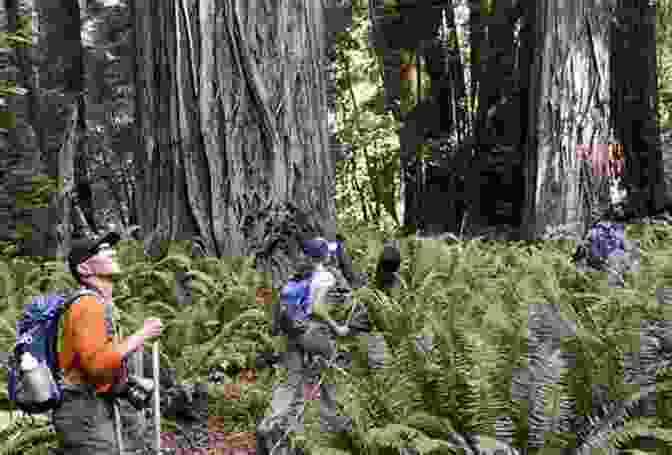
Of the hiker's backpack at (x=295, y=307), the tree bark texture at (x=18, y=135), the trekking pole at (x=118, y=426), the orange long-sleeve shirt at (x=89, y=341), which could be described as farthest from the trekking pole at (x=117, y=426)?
the tree bark texture at (x=18, y=135)

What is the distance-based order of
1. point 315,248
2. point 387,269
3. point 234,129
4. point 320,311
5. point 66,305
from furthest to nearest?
point 234,129, point 387,269, point 315,248, point 320,311, point 66,305

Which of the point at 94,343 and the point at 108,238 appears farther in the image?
the point at 108,238

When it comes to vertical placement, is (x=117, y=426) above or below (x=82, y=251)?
below

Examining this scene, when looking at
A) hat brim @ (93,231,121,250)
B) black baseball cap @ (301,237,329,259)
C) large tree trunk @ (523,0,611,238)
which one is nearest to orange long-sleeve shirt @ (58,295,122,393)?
hat brim @ (93,231,121,250)

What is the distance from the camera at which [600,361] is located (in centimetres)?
A: 432

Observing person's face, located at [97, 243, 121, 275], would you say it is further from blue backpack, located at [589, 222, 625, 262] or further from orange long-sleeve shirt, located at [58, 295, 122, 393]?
blue backpack, located at [589, 222, 625, 262]

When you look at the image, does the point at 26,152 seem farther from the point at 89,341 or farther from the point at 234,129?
the point at 89,341

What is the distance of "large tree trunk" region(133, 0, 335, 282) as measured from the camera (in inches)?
304

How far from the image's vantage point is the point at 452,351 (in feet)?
15.2

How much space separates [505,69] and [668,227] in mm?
5776

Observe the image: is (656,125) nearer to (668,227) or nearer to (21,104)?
(668,227)

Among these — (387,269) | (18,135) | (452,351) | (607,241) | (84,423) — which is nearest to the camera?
(84,423)

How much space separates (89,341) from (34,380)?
11.1 inches

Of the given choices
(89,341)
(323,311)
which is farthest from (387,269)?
(89,341)
